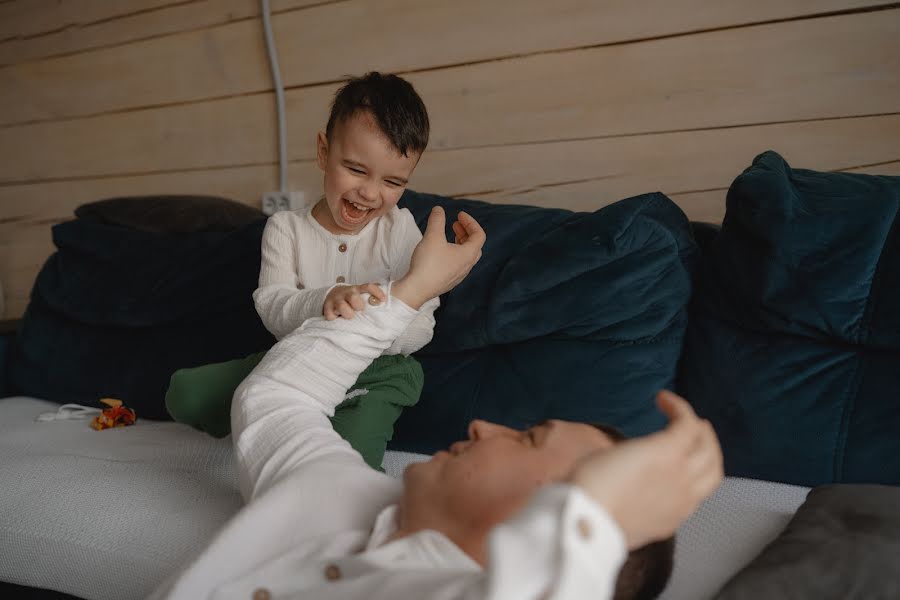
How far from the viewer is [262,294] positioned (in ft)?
4.71

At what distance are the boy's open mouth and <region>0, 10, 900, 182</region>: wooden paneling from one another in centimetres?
62

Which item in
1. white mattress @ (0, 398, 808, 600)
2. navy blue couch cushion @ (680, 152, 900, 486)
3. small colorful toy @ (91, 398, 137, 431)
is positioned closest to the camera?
white mattress @ (0, 398, 808, 600)

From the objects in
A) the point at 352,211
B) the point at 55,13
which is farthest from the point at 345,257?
the point at 55,13

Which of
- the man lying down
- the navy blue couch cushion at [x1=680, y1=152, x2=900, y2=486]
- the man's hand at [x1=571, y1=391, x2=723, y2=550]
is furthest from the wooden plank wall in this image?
the man's hand at [x1=571, y1=391, x2=723, y2=550]

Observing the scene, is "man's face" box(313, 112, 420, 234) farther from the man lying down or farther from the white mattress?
the white mattress

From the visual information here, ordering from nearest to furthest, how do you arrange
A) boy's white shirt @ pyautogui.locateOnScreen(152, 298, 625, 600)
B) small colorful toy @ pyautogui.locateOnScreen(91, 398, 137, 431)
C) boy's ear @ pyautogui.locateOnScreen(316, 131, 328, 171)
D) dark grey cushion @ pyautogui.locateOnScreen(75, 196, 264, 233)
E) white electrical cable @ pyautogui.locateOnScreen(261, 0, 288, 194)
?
boy's white shirt @ pyautogui.locateOnScreen(152, 298, 625, 600) < boy's ear @ pyautogui.locateOnScreen(316, 131, 328, 171) < small colorful toy @ pyautogui.locateOnScreen(91, 398, 137, 431) < dark grey cushion @ pyautogui.locateOnScreen(75, 196, 264, 233) < white electrical cable @ pyautogui.locateOnScreen(261, 0, 288, 194)

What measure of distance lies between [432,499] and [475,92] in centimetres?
141

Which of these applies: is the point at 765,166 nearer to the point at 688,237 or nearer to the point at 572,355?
the point at 688,237

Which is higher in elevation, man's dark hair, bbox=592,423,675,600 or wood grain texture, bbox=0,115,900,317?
wood grain texture, bbox=0,115,900,317

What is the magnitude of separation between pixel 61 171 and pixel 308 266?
5.57 feet

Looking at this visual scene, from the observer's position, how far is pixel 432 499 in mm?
739

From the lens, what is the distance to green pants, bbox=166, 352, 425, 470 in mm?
1343

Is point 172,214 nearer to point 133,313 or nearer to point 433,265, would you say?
point 133,313

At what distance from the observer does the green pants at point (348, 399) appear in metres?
1.34
